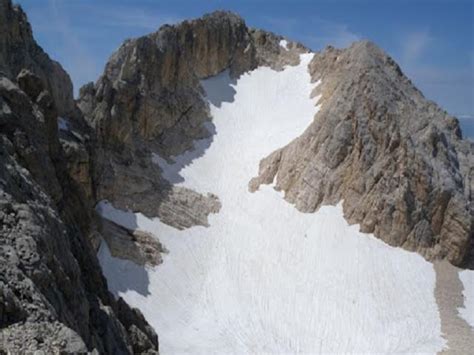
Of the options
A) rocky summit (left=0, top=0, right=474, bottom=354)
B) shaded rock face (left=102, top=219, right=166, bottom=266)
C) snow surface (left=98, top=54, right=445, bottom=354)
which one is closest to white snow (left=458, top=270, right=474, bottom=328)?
rocky summit (left=0, top=0, right=474, bottom=354)

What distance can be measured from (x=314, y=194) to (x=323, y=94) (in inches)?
579

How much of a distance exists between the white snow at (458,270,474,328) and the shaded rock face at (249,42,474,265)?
3.89ft

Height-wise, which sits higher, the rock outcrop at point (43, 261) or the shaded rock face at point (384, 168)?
the shaded rock face at point (384, 168)

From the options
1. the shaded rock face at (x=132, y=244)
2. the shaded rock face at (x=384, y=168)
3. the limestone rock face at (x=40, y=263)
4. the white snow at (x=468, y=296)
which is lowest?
the limestone rock face at (x=40, y=263)

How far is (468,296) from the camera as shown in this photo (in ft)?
133

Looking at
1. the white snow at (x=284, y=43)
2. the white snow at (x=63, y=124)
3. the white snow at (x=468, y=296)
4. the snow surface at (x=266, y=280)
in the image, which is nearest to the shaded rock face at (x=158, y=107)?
the snow surface at (x=266, y=280)

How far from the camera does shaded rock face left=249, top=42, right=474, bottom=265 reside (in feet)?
146

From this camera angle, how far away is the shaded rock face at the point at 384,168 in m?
44.4

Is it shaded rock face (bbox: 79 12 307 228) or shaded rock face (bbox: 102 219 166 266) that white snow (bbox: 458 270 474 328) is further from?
shaded rock face (bbox: 102 219 166 266)

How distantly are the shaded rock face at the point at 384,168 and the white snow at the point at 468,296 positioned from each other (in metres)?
1.19

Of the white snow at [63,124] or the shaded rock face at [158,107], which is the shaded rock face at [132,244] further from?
the white snow at [63,124]

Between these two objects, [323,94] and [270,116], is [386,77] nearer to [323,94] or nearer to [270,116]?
[323,94]

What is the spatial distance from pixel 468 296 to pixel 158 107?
92.3 ft

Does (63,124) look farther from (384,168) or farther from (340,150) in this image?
(384,168)
